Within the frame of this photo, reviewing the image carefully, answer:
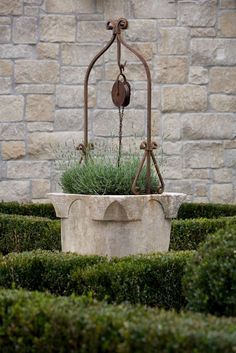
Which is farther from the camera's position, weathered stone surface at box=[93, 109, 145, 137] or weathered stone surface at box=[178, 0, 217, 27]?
weathered stone surface at box=[178, 0, 217, 27]

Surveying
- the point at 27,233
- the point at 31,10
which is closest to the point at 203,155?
the point at 31,10

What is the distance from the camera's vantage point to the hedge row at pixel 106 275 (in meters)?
5.18

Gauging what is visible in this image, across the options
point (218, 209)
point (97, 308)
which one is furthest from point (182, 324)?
point (218, 209)

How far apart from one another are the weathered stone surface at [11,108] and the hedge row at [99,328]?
19.0 ft

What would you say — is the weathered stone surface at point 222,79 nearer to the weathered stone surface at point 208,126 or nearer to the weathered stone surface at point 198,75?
the weathered stone surface at point 198,75

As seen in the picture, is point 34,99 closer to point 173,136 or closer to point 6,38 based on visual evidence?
point 6,38

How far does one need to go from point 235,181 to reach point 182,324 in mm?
6573

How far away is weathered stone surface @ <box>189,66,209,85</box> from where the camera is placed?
32.5 feet

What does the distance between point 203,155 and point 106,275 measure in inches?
190

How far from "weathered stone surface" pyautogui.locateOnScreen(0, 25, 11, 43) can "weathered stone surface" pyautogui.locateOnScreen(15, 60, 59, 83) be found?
232mm

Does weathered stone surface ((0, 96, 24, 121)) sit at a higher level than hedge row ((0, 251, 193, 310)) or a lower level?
higher

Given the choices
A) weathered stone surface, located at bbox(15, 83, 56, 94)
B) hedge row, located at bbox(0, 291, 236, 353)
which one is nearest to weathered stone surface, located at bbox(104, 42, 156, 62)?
weathered stone surface, located at bbox(15, 83, 56, 94)

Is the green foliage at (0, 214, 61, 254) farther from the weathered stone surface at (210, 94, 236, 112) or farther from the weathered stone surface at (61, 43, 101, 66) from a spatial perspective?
the weathered stone surface at (210, 94, 236, 112)

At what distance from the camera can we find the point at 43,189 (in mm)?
9680
